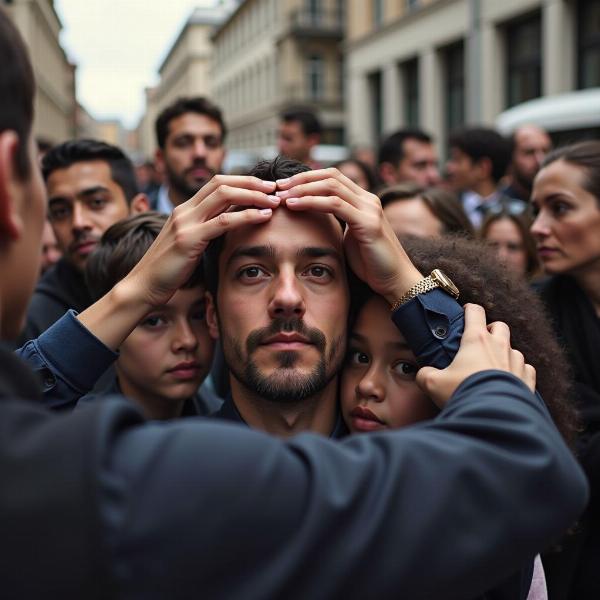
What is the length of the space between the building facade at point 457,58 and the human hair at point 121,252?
13.0 meters

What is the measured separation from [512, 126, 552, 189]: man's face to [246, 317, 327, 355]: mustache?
5191 millimetres

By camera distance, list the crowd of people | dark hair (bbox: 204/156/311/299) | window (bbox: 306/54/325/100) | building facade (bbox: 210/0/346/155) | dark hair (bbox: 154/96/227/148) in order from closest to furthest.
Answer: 1. the crowd of people
2. dark hair (bbox: 204/156/311/299)
3. dark hair (bbox: 154/96/227/148)
4. building facade (bbox: 210/0/346/155)
5. window (bbox: 306/54/325/100)

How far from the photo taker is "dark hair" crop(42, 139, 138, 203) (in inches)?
154

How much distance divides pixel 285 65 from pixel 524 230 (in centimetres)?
3860

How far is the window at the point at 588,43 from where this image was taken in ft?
52.7

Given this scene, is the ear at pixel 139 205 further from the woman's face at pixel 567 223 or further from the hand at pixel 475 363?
the hand at pixel 475 363

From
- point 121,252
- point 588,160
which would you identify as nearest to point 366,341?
point 121,252

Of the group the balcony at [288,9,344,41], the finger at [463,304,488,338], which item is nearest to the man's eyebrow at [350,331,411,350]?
the finger at [463,304,488,338]

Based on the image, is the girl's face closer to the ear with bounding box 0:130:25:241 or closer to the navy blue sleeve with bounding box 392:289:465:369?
the navy blue sleeve with bounding box 392:289:465:369

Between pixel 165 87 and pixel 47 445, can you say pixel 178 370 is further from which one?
Answer: pixel 165 87

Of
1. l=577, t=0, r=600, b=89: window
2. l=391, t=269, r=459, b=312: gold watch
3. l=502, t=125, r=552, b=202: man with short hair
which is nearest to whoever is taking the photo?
l=391, t=269, r=459, b=312: gold watch

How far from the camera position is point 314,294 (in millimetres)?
2105

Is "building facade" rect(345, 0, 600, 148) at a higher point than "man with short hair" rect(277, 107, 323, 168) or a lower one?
higher

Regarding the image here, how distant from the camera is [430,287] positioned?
1.86 metres
